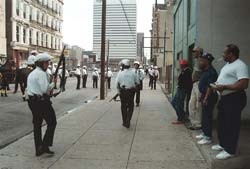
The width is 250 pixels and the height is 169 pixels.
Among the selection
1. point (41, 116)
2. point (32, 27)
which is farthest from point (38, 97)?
point (32, 27)

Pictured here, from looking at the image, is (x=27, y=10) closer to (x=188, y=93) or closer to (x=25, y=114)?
(x=25, y=114)

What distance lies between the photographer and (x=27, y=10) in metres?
59.7

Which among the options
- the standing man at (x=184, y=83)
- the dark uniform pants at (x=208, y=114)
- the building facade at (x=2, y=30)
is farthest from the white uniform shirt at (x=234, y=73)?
the building facade at (x=2, y=30)

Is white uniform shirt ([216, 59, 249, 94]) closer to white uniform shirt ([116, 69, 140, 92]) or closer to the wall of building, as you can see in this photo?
the wall of building

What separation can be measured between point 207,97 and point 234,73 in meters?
1.79

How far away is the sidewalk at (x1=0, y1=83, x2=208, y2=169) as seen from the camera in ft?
25.2

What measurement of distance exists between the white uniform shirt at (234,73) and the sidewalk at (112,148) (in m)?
1.40

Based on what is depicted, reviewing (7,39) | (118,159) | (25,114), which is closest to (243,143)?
(118,159)

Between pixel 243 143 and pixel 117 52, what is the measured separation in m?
57.6

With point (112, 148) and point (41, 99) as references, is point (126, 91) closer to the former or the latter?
point (112, 148)

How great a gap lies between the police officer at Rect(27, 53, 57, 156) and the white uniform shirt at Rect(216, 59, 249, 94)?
2.91m

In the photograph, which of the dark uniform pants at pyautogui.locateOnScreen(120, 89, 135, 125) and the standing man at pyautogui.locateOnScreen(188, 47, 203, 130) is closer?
the standing man at pyautogui.locateOnScreen(188, 47, 203, 130)

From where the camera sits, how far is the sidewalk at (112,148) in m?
7.68

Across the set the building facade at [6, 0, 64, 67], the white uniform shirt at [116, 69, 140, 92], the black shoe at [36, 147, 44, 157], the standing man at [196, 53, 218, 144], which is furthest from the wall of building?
the building facade at [6, 0, 64, 67]
